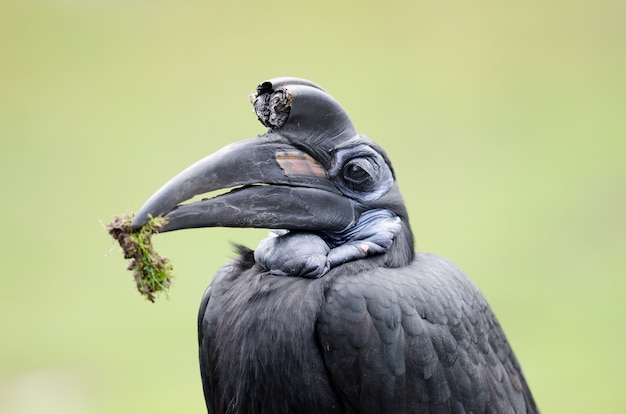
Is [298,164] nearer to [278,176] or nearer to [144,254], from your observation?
[278,176]

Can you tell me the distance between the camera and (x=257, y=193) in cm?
456

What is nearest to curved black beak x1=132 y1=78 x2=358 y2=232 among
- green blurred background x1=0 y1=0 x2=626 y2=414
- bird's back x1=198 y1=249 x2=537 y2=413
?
bird's back x1=198 y1=249 x2=537 y2=413

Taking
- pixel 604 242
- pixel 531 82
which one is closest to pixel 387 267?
pixel 604 242

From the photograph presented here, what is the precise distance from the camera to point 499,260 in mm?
10305

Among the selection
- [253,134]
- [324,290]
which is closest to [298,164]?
[324,290]

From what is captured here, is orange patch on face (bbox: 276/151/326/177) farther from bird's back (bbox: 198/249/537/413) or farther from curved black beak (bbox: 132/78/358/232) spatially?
bird's back (bbox: 198/249/537/413)

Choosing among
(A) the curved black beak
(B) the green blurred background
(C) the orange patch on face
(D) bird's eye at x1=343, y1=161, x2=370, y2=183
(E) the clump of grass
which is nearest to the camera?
(E) the clump of grass

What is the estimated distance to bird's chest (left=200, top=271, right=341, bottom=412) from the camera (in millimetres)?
4461

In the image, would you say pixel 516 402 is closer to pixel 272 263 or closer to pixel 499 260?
pixel 272 263

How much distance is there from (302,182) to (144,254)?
2.41 feet

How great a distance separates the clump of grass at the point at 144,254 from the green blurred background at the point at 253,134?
156 inches

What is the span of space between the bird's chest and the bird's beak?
28 cm

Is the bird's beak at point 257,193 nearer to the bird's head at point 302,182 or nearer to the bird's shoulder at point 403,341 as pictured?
the bird's head at point 302,182

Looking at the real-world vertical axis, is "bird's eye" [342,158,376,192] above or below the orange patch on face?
below
